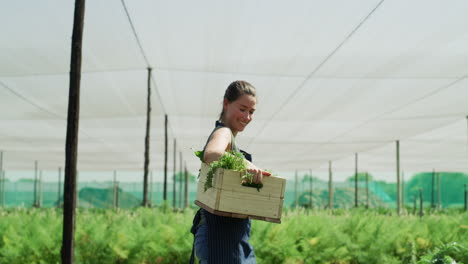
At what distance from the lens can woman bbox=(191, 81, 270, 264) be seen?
6.40ft

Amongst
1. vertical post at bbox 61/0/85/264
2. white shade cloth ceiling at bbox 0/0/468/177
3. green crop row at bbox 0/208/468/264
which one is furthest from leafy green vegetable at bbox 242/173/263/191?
white shade cloth ceiling at bbox 0/0/468/177

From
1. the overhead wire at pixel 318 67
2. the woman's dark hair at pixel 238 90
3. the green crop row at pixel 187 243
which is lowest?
the green crop row at pixel 187 243

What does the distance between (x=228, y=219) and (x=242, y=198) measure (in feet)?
0.41

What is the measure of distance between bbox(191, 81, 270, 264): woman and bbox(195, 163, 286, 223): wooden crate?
63mm

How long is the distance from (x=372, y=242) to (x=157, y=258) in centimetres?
245

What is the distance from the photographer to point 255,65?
27.4ft

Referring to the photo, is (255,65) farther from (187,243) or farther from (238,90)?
(238,90)

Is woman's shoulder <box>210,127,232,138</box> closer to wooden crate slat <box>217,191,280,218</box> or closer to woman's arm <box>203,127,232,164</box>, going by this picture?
woman's arm <box>203,127,232,164</box>

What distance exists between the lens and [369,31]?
21.6 ft

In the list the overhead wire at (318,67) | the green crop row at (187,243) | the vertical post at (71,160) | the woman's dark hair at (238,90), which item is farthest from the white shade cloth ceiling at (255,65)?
the woman's dark hair at (238,90)

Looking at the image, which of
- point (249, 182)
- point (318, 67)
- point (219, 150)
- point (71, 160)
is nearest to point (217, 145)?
point (219, 150)

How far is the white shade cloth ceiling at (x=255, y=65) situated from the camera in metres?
6.46

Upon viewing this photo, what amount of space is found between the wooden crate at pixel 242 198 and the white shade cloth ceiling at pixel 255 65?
4356mm

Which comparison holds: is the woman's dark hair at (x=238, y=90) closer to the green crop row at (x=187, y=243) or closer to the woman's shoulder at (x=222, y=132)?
the woman's shoulder at (x=222, y=132)
